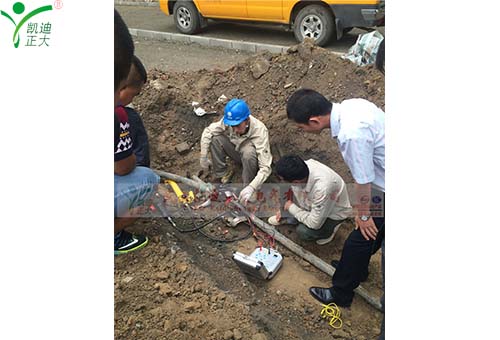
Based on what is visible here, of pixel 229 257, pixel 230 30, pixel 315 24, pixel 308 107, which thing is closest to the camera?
pixel 308 107

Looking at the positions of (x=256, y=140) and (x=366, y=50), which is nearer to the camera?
(x=256, y=140)

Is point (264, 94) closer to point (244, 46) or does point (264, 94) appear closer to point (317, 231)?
point (317, 231)

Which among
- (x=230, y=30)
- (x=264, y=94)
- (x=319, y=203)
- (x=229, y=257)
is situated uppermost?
(x=230, y=30)

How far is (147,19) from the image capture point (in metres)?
8.18

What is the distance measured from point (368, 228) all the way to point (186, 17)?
564cm

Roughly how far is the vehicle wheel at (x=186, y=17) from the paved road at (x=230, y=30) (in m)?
0.24

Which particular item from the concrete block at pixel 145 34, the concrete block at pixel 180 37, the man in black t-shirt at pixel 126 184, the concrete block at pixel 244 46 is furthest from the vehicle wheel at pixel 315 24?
the man in black t-shirt at pixel 126 184

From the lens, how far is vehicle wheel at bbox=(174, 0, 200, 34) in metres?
6.63

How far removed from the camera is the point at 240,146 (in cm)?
393

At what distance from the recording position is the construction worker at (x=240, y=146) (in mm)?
3555

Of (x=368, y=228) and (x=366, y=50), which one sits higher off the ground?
(x=366, y=50)

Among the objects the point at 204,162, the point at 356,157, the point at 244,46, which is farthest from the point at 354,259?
the point at 244,46

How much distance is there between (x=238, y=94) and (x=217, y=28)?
3.32 metres

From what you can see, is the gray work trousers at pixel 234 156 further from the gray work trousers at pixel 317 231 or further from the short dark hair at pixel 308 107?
the short dark hair at pixel 308 107
